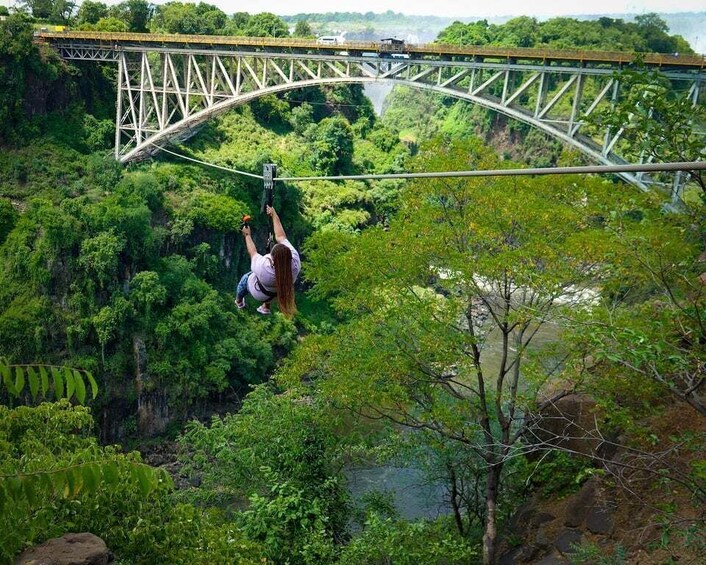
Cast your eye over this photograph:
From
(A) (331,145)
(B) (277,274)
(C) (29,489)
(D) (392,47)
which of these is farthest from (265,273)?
(A) (331,145)

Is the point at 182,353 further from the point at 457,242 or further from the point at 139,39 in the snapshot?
the point at 457,242

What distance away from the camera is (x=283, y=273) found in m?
4.57

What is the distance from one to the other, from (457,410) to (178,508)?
4028 millimetres

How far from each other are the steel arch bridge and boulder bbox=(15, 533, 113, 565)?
38.6 ft

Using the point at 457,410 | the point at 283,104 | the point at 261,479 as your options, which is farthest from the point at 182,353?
the point at 283,104

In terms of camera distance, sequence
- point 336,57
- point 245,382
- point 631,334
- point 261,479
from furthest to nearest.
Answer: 1. point 245,382
2. point 336,57
3. point 261,479
4. point 631,334

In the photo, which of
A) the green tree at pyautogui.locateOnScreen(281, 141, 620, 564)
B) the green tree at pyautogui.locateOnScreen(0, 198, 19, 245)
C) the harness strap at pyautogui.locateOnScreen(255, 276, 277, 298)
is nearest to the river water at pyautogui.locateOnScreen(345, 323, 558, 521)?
the green tree at pyautogui.locateOnScreen(281, 141, 620, 564)

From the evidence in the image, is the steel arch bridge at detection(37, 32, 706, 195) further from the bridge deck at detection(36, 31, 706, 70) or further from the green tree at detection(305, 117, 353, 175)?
the green tree at detection(305, 117, 353, 175)

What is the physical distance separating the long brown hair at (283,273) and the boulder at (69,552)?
2.86 m

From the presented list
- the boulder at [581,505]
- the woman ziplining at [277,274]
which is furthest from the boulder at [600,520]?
the woman ziplining at [277,274]

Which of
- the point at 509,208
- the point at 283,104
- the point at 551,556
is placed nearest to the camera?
the point at 551,556

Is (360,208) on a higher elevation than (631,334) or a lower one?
lower

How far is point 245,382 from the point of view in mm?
22062

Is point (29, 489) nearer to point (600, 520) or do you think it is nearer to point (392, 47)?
point (600, 520)
